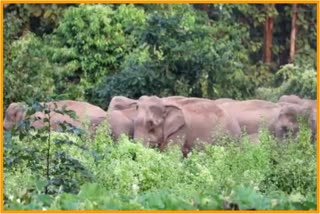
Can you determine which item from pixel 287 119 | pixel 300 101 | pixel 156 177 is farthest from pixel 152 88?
pixel 156 177

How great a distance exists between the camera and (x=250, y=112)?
11680 millimetres

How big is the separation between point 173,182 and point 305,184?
1.10m

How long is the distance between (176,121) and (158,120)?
0.74 feet

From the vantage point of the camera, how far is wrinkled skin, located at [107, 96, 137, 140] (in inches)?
426

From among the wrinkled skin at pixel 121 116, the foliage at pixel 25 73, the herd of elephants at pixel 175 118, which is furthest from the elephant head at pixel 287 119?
the foliage at pixel 25 73

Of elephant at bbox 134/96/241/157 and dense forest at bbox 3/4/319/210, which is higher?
dense forest at bbox 3/4/319/210

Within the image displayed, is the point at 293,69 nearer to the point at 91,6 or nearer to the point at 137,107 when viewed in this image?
the point at 91,6

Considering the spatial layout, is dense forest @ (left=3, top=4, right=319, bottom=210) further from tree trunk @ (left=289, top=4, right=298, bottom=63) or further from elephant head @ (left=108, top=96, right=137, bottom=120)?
elephant head @ (left=108, top=96, right=137, bottom=120)

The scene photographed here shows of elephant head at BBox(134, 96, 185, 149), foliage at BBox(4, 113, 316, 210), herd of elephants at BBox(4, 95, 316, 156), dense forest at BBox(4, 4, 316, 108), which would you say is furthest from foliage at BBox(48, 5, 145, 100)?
foliage at BBox(4, 113, 316, 210)

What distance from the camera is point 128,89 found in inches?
544

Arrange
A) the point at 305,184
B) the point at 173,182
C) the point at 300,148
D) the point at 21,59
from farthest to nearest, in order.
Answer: the point at 21,59, the point at 300,148, the point at 173,182, the point at 305,184

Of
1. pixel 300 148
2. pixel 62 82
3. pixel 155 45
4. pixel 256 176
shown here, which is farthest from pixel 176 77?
pixel 256 176

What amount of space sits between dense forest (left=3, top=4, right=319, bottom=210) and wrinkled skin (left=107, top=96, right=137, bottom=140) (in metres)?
0.89

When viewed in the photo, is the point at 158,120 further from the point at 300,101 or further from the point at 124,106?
the point at 300,101
